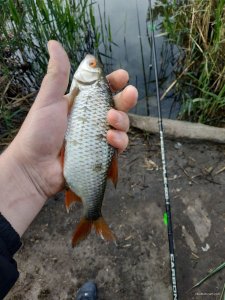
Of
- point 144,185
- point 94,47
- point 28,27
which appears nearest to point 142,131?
point 144,185

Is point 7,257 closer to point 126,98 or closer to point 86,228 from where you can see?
point 86,228

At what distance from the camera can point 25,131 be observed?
2361 millimetres

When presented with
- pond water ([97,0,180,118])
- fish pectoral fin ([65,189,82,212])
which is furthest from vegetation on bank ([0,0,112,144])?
fish pectoral fin ([65,189,82,212])

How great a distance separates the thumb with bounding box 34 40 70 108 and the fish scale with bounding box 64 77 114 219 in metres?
0.22

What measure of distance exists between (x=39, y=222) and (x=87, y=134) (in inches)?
66.1

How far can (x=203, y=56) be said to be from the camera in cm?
459

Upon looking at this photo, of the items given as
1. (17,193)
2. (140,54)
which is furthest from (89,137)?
(140,54)

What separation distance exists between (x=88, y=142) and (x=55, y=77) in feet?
1.52

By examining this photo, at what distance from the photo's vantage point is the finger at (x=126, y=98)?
Answer: 2.24 meters

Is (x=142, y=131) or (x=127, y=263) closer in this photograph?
(x=127, y=263)

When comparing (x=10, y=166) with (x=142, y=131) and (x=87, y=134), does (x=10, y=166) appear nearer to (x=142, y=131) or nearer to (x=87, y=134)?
(x=87, y=134)

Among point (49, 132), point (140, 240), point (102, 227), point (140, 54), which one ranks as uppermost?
point (49, 132)

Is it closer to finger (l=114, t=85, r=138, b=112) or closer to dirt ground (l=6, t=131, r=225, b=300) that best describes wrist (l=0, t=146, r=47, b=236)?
finger (l=114, t=85, r=138, b=112)

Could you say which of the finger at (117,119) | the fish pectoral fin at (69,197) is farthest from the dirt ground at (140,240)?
the finger at (117,119)
